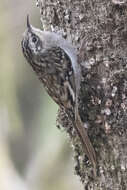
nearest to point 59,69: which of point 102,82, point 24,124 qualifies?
point 102,82

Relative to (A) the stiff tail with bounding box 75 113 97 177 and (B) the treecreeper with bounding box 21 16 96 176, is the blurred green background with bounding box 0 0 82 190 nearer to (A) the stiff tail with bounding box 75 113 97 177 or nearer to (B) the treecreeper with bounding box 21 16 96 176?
(B) the treecreeper with bounding box 21 16 96 176

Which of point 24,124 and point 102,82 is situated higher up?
point 24,124

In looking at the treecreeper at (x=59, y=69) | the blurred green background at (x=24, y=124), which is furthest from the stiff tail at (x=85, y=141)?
the blurred green background at (x=24, y=124)

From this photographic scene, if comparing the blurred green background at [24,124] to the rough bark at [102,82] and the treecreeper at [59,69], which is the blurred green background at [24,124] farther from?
the rough bark at [102,82]

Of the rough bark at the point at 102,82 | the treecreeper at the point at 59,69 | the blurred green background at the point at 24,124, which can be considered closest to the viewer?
the rough bark at the point at 102,82

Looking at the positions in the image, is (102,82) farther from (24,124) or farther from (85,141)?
(24,124)

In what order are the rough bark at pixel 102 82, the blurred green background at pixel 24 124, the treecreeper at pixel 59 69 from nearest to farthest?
the rough bark at pixel 102 82
the treecreeper at pixel 59 69
the blurred green background at pixel 24 124
